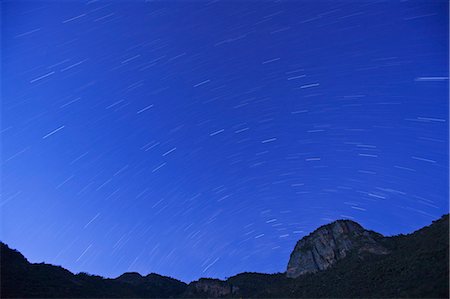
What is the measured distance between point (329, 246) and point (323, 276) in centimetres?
1537

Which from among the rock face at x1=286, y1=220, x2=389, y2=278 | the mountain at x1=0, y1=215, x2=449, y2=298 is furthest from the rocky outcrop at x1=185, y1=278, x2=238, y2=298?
the rock face at x1=286, y1=220, x2=389, y2=278

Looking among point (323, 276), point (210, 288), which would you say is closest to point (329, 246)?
point (323, 276)

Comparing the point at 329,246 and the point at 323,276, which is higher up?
the point at 329,246


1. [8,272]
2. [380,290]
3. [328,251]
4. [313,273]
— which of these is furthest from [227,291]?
[8,272]

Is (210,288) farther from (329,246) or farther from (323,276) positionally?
(329,246)

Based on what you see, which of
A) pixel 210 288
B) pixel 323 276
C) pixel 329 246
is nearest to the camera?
pixel 323 276

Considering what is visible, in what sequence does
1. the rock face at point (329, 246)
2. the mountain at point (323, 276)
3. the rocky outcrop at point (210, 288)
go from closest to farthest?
the mountain at point (323, 276) → the rock face at point (329, 246) → the rocky outcrop at point (210, 288)

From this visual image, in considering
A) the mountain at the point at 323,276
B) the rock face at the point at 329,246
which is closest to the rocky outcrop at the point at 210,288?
the mountain at the point at 323,276

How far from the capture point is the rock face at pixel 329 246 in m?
67.2

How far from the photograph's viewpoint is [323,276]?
2323 inches

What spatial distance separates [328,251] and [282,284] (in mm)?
14957

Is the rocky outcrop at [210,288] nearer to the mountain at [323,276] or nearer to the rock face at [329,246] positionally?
the mountain at [323,276]

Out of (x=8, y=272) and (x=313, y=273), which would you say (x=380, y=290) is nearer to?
(x=313, y=273)

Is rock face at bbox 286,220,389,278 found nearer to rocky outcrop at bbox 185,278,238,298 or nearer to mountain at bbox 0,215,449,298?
mountain at bbox 0,215,449,298
